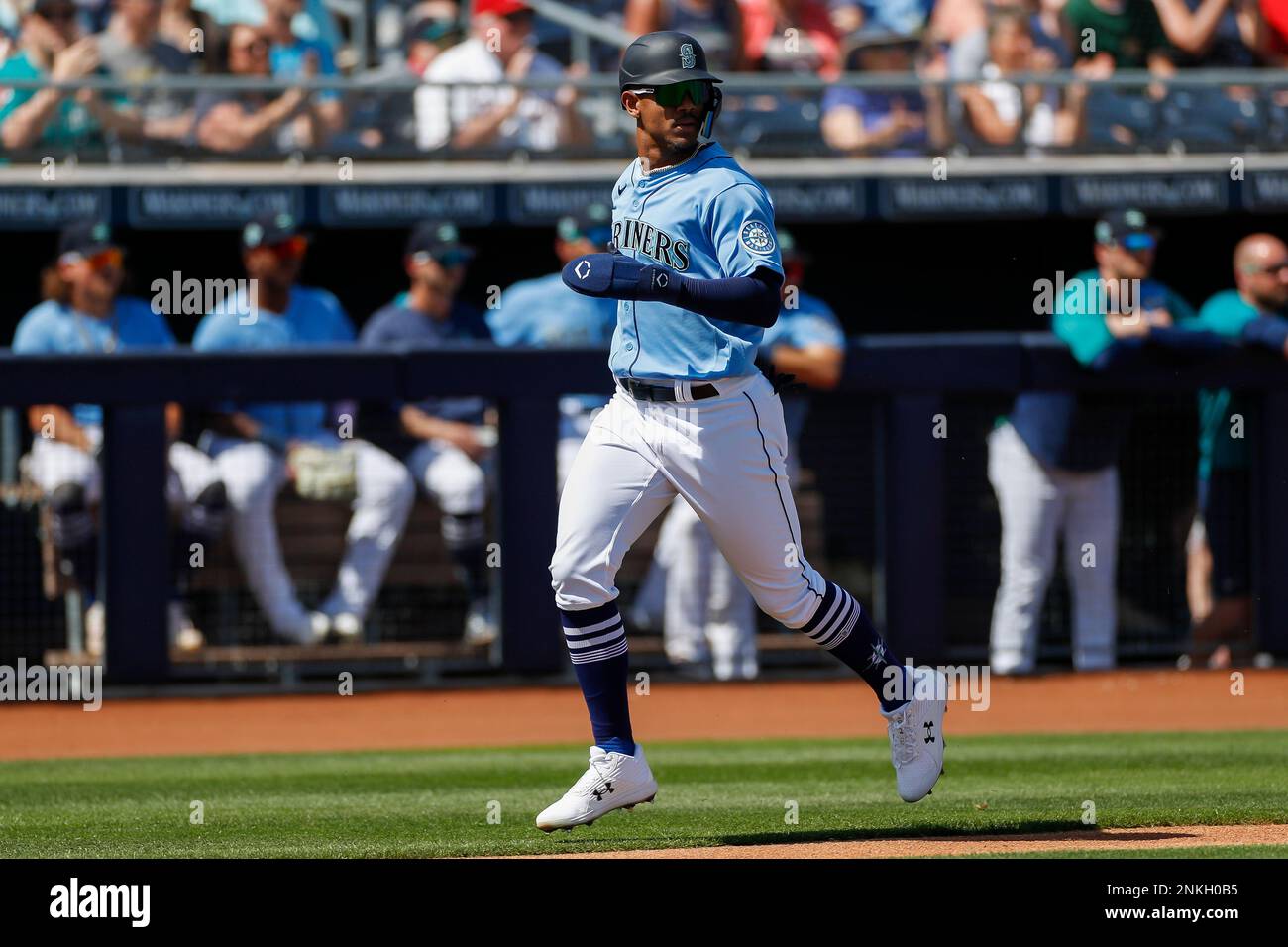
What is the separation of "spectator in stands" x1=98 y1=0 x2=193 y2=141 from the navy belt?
683cm

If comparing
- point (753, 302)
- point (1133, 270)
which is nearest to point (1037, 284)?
point (1133, 270)

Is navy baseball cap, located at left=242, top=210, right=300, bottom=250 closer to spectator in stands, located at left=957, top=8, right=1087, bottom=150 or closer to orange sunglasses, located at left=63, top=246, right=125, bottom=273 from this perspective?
orange sunglasses, located at left=63, top=246, right=125, bottom=273

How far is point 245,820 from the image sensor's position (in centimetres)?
603

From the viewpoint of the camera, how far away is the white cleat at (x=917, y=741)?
5.67 meters

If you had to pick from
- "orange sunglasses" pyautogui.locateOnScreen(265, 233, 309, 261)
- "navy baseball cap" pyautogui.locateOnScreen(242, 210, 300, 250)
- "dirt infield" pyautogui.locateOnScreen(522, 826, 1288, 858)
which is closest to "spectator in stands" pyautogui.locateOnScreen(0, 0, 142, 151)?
"navy baseball cap" pyautogui.locateOnScreen(242, 210, 300, 250)

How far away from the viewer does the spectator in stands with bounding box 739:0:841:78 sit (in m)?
12.7

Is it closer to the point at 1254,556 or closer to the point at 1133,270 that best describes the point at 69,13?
the point at 1133,270

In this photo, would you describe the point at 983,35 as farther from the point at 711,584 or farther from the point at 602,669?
the point at 602,669

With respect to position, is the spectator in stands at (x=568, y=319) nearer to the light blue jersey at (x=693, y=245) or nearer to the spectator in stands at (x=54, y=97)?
the spectator in stands at (x=54, y=97)

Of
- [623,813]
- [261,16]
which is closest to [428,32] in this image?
[261,16]

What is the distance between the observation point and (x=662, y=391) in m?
5.44

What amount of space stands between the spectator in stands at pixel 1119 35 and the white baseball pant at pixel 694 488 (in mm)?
8188

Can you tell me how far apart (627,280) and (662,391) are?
42 cm

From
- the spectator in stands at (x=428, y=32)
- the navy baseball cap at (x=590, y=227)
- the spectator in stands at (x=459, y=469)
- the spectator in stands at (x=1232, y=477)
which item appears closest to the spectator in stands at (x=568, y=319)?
the navy baseball cap at (x=590, y=227)
